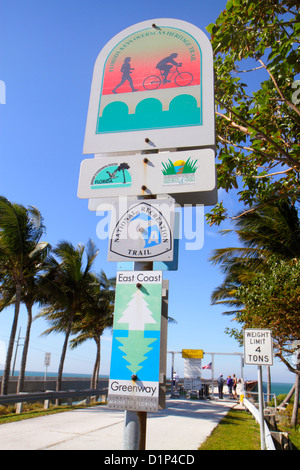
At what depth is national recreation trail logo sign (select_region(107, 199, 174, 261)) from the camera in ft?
6.76

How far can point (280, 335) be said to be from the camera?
40.1 feet

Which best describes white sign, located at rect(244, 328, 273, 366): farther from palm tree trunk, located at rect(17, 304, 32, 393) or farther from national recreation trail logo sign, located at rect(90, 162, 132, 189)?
palm tree trunk, located at rect(17, 304, 32, 393)

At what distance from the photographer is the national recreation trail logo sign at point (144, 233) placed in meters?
2.06

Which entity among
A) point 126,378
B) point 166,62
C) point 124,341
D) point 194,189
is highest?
point 166,62

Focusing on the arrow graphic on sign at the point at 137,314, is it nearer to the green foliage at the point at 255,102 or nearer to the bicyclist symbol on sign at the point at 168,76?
the bicyclist symbol on sign at the point at 168,76

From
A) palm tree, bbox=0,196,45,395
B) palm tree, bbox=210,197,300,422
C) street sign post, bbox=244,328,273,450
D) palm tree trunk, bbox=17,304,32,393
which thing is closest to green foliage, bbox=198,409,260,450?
street sign post, bbox=244,328,273,450

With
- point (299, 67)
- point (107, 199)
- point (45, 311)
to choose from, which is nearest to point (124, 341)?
point (107, 199)

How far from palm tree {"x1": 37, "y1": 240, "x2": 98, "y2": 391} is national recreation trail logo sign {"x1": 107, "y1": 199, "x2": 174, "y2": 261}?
15.8 m

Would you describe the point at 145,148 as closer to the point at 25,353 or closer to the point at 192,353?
the point at 25,353

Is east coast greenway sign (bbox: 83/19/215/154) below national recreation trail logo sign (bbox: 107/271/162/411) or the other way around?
the other way around

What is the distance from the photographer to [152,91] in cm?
249

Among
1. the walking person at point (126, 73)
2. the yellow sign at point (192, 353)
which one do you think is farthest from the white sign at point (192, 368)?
the walking person at point (126, 73)

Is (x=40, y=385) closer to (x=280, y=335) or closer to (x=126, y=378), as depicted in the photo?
(x=280, y=335)

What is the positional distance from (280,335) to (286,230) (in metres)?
5.03
